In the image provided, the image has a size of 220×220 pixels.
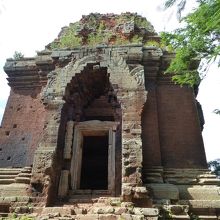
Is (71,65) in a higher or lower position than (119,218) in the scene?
higher

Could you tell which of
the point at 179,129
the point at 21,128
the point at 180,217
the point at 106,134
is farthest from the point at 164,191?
the point at 21,128

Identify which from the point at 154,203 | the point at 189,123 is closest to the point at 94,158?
the point at 189,123

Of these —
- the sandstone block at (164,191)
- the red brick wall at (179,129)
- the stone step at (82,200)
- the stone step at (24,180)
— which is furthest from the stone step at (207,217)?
the stone step at (24,180)

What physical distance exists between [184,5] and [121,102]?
360cm

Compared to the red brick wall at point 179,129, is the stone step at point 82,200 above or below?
below

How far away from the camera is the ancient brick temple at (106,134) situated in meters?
5.98

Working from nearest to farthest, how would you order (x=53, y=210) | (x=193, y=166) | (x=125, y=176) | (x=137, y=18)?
(x=53, y=210) < (x=125, y=176) < (x=193, y=166) < (x=137, y=18)

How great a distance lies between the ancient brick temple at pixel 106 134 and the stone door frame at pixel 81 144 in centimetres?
3

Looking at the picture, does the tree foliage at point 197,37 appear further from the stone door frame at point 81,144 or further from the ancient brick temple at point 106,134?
the stone door frame at point 81,144

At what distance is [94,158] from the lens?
11.4 metres

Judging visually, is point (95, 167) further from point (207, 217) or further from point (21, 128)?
point (207, 217)

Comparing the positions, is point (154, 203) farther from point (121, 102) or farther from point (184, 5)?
point (184, 5)

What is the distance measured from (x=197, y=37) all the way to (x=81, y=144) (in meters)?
4.08

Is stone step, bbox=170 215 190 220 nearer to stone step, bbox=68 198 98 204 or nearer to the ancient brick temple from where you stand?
the ancient brick temple
